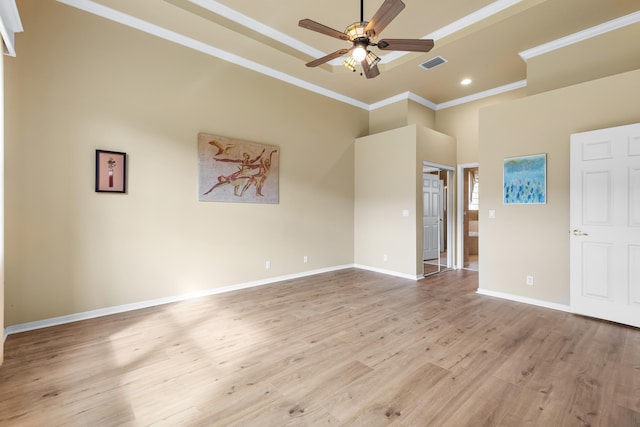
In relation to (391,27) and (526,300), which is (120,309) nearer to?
(391,27)

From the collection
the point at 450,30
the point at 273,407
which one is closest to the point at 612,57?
the point at 450,30

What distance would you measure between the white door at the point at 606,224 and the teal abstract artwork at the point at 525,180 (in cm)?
36

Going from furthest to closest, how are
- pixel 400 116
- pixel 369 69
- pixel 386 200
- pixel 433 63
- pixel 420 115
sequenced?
pixel 420 115 < pixel 400 116 < pixel 386 200 < pixel 433 63 < pixel 369 69

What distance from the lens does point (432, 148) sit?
5.53 m

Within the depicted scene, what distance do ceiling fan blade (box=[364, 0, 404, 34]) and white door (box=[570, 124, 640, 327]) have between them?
107 inches

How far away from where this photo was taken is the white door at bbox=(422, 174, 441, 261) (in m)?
6.71

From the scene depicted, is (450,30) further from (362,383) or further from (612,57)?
(362,383)

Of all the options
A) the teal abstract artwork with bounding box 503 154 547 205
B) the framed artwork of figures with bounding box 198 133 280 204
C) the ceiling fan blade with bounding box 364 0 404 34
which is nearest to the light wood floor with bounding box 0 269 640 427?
the teal abstract artwork with bounding box 503 154 547 205

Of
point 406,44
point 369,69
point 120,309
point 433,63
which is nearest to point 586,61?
point 433,63

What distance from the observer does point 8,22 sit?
2.39 m

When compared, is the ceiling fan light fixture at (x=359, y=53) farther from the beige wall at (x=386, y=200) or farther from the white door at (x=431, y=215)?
the white door at (x=431, y=215)

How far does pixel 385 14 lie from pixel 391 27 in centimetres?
184

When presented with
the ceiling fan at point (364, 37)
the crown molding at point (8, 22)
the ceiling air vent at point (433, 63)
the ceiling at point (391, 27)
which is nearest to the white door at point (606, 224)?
the ceiling at point (391, 27)

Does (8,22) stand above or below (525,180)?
above
